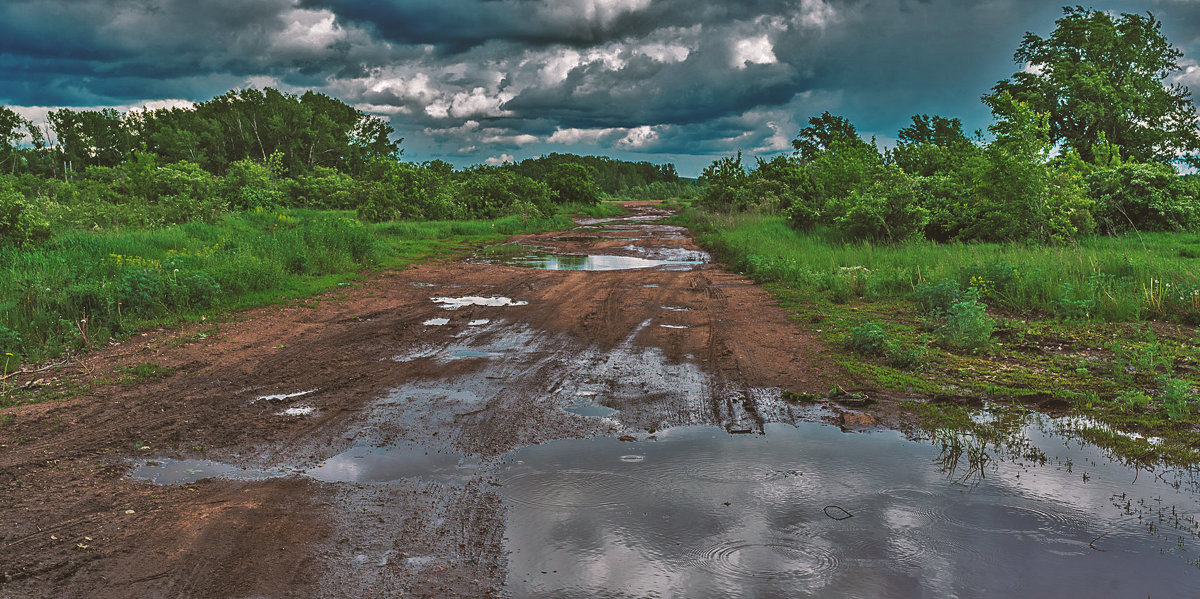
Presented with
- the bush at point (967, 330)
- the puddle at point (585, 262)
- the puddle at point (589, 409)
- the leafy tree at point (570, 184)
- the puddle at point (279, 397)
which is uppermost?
the leafy tree at point (570, 184)

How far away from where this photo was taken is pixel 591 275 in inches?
601

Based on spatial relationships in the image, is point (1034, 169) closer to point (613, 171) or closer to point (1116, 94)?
point (1116, 94)

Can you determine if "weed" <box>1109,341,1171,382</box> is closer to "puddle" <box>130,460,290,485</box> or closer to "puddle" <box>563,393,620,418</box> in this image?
"puddle" <box>563,393,620,418</box>

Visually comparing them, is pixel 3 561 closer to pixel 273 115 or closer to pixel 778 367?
pixel 778 367

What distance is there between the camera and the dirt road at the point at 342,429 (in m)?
3.32

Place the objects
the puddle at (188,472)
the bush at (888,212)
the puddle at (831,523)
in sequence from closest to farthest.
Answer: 1. the puddle at (831,523)
2. the puddle at (188,472)
3. the bush at (888,212)

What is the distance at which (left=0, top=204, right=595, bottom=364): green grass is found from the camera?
304 inches

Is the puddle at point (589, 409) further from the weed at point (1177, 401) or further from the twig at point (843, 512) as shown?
the weed at point (1177, 401)

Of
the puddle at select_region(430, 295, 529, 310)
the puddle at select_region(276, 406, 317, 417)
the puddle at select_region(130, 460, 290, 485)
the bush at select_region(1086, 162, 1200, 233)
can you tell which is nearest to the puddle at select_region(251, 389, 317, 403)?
the puddle at select_region(276, 406, 317, 417)

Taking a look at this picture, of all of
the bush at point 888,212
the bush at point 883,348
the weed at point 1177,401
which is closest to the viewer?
the weed at point 1177,401

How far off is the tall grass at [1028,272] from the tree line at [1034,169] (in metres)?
1.12

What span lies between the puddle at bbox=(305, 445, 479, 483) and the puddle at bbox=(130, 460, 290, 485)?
360 millimetres

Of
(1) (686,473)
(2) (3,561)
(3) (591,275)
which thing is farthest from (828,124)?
(2) (3,561)

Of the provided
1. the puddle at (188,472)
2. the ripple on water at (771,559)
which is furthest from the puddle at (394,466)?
the ripple on water at (771,559)
